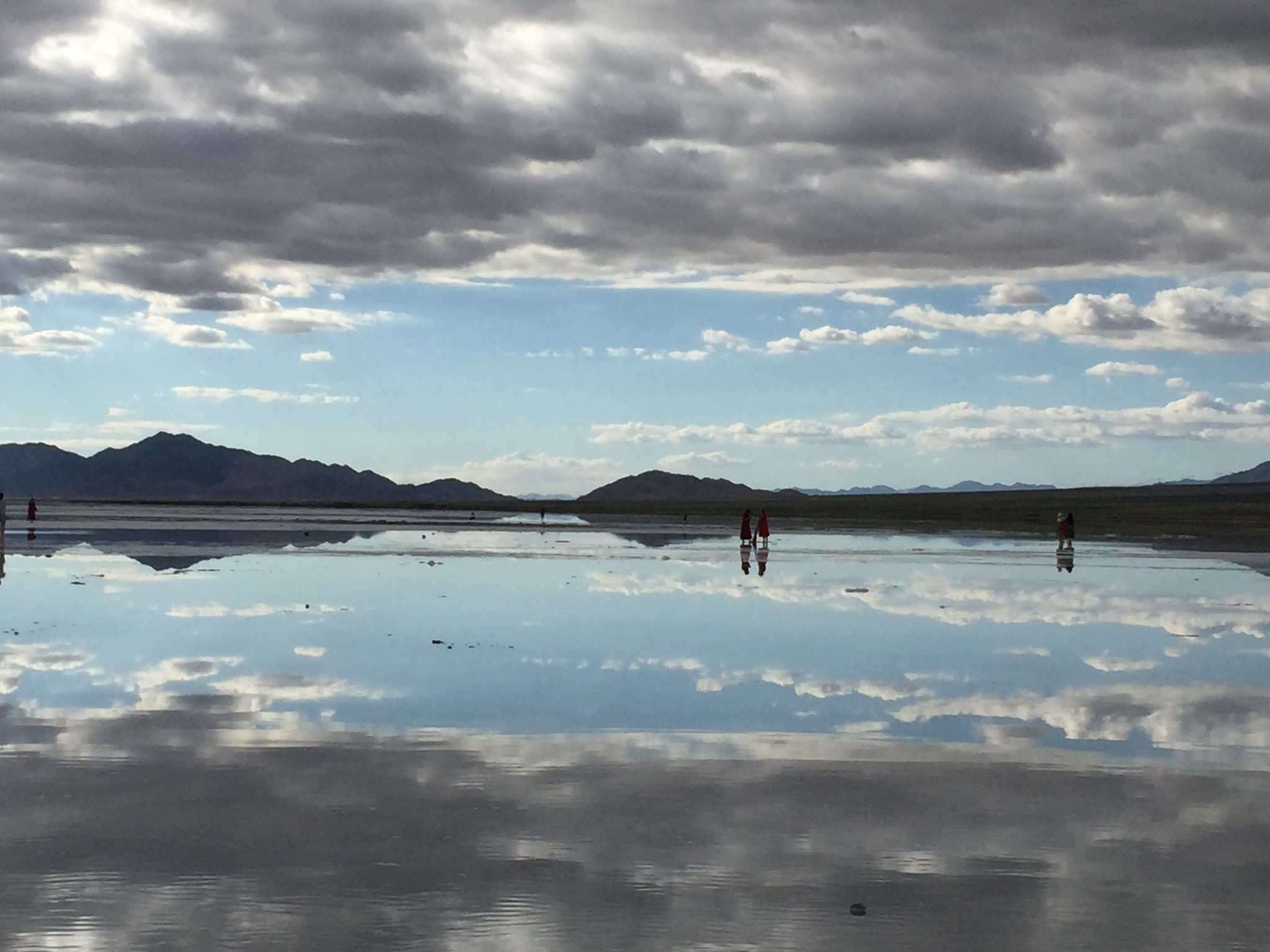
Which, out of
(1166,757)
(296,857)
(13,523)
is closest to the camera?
(296,857)

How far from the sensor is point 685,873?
8.88m

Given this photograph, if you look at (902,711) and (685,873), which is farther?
(902,711)

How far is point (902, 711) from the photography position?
1561cm

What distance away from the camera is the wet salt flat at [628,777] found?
26.4 feet

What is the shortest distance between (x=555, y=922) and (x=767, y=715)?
755 cm

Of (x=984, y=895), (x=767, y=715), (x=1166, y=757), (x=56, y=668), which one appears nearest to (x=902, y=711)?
(x=767, y=715)

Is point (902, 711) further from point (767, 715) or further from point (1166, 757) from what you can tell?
point (1166, 757)

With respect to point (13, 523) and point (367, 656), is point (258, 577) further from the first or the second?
point (13, 523)

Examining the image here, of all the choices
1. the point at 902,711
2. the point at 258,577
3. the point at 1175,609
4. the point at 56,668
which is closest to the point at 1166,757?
the point at 902,711

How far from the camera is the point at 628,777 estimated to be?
467 inches

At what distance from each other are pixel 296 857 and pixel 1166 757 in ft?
26.5

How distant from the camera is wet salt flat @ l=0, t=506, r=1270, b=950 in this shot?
8.05 meters

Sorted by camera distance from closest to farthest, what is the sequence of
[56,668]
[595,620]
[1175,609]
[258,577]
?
1. [56,668]
2. [595,620]
3. [1175,609]
4. [258,577]

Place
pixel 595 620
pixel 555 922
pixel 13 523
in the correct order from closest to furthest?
pixel 555 922, pixel 595 620, pixel 13 523
